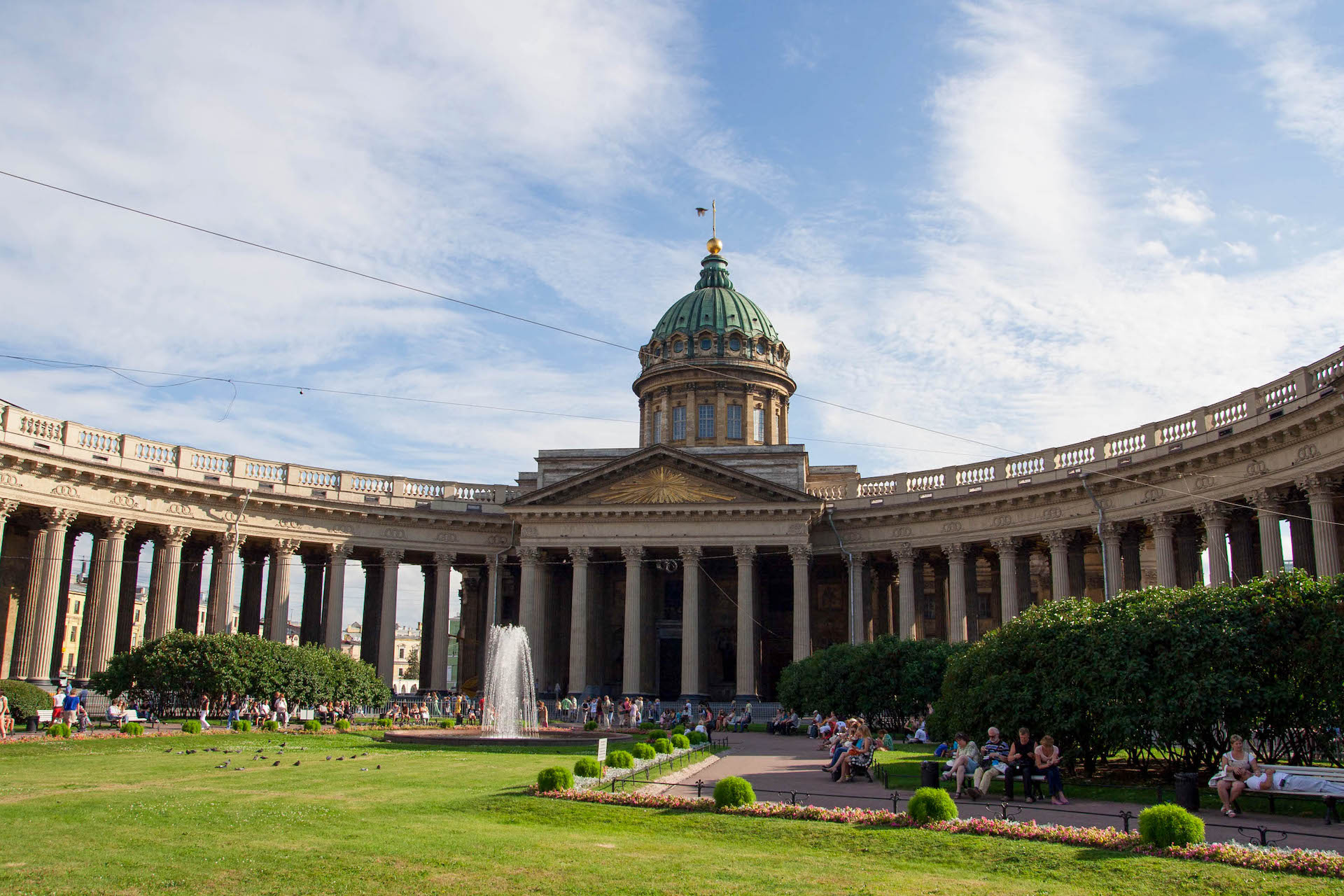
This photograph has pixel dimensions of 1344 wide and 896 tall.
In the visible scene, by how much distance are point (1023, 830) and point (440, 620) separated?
4667 centimetres

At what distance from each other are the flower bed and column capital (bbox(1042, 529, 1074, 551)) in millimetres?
32252

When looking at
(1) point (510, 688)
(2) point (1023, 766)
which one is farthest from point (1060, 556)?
(2) point (1023, 766)

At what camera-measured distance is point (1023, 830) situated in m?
15.6

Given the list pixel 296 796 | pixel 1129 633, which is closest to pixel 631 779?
pixel 296 796

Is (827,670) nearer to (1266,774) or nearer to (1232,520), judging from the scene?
(1232,520)

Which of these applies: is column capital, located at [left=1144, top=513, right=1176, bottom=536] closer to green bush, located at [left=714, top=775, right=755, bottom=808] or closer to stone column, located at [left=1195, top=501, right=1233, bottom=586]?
stone column, located at [left=1195, top=501, right=1233, bottom=586]

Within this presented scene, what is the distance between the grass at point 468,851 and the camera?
500 inches

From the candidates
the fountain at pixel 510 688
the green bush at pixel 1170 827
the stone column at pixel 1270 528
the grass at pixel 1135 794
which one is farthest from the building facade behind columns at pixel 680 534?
the green bush at pixel 1170 827

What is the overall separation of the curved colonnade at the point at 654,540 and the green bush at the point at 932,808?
24696 millimetres

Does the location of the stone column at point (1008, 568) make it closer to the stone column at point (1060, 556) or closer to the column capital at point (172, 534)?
the stone column at point (1060, 556)

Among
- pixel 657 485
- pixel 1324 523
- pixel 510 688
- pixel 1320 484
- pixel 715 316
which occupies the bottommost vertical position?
pixel 510 688

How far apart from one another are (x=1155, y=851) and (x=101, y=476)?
42.5 m

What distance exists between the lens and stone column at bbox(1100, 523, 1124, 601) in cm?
4538

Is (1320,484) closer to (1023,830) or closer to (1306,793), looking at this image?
(1306,793)
